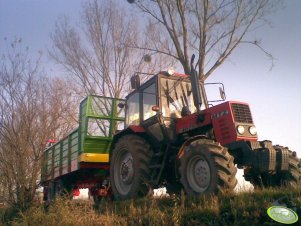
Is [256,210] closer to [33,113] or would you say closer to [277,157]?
[277,157]

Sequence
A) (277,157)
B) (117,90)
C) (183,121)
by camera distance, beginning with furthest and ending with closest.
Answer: (117,90)
(183,121)
(277,157)

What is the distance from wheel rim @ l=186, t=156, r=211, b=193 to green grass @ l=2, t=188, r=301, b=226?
0.38 metres

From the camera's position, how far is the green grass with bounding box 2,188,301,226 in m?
4.05

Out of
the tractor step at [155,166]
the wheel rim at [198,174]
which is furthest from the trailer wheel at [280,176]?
the tractor step at [155,166]

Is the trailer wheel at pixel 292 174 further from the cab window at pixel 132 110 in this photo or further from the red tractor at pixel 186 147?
the cab window at pixel 132 110

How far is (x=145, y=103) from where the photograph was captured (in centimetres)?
770

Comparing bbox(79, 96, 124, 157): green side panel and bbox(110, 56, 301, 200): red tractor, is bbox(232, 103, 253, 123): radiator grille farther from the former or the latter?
bbox(79, 96, 124, 157): green side panel

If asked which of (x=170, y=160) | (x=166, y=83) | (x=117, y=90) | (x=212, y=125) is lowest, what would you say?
(x=170, y=160)

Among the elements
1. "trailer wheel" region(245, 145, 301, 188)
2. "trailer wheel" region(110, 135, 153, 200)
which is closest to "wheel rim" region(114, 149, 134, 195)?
"trailer wheel" region(110, 135, 153, 200)

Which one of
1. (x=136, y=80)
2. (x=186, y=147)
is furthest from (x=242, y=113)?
(x=136, y=80)

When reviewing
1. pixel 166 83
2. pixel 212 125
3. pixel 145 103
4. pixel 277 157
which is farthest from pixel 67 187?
pixel 277 157

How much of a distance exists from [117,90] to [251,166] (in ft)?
34.1

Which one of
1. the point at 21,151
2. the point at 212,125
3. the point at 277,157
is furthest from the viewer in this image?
the point at 21,151

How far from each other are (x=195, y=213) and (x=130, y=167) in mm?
3042
